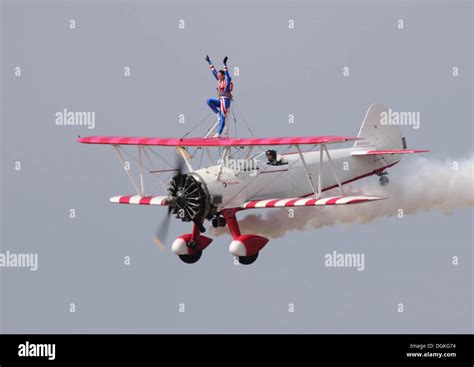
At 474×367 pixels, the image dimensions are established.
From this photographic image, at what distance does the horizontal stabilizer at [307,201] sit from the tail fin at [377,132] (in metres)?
5.53

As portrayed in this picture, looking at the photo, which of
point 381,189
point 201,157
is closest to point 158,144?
point 201,157

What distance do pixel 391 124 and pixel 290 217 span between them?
5.40 meters

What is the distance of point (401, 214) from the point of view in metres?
42.3

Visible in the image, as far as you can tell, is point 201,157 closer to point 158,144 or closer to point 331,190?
point 158,144

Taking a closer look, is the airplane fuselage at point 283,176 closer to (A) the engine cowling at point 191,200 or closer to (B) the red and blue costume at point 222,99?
(A) the engine cowling at point 191,200

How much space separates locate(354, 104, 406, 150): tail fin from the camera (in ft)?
144

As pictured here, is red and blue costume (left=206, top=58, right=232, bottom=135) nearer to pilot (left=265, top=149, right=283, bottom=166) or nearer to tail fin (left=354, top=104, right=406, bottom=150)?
pilot (left=265, top=149, right=283, bottom=166)

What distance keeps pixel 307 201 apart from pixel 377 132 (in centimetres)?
688

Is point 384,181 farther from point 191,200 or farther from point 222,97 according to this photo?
point 191,200

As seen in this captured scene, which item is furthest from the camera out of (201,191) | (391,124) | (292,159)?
(391,124)

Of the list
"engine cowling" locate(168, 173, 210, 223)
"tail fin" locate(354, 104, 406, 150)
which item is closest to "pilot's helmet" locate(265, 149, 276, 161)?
"engine cowling" locate(168, 173, 210, 223)

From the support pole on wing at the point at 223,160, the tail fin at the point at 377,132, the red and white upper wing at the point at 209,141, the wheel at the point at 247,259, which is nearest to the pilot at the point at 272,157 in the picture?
the support pole on wing at the point at 223,160

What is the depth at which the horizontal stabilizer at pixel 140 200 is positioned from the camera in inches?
1558

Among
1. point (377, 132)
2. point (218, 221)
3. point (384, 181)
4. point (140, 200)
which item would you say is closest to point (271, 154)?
point (218, 221)
